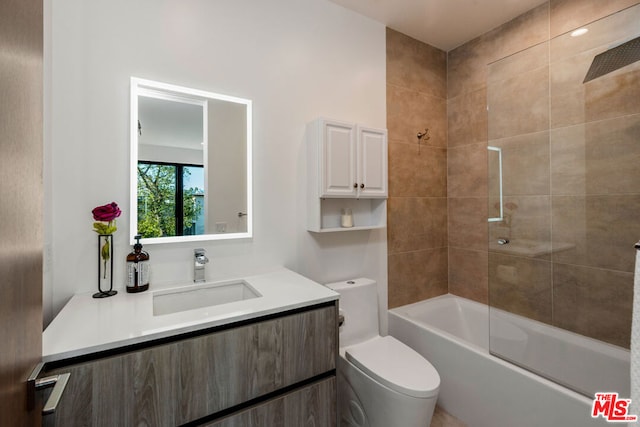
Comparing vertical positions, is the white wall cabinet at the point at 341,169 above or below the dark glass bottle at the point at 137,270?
above

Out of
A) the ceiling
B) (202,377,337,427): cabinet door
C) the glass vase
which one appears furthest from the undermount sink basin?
the ceiling

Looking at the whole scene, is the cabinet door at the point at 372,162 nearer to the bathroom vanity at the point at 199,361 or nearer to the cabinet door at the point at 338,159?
the cabinet door at the point at 338,159

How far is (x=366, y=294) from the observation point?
1905 mm

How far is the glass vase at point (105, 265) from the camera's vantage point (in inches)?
48.7

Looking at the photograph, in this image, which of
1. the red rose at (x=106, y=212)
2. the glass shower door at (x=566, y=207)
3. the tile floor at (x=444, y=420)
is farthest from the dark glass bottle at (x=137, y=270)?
the glass shower door at (x=566, y=207)

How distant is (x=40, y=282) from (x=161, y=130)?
3.37ft

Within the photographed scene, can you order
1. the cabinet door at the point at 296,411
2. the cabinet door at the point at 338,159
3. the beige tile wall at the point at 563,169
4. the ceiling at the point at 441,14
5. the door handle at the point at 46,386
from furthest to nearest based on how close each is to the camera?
the ceiling at the point at 441,14, the cabinet door at the point at 338,159, the beige tile wall at the point at 563,169, the cabinet door at the point at 296,411, the door handle at the point at 46,386

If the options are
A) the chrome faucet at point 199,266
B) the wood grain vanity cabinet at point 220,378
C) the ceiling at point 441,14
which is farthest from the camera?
the ceiling at point 441,14

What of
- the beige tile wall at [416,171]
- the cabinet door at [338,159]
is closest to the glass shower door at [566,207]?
the beige tile wall at [416,171]

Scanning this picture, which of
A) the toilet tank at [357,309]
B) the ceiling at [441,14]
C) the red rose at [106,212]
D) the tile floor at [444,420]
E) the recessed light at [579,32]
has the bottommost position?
the tile floor at [444,420]

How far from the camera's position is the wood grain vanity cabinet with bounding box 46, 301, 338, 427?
0.81 meters

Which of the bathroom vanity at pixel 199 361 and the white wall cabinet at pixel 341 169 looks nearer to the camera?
the bathroom vanity at pixel 199 361

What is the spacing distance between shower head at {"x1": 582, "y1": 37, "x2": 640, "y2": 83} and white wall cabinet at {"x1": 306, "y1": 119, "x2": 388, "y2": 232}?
1.20 m

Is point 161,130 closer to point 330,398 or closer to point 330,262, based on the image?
point 330,262
